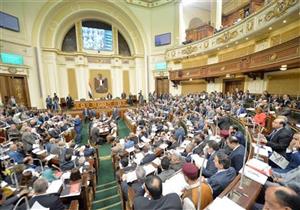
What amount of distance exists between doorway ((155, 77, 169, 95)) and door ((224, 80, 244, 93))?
7.17 meters

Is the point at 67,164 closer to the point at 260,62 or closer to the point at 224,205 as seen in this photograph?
the point at 224,205

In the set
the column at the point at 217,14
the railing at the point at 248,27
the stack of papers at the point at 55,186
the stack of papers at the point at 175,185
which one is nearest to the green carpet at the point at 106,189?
the stack of papers at the point at 55,186

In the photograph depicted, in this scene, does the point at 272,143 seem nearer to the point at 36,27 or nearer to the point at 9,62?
the point at 9,62

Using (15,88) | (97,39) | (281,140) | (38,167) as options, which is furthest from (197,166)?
(97,39)

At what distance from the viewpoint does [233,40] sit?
31.5 ft

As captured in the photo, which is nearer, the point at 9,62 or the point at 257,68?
the point at 257,68

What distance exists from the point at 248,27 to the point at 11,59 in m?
15.5

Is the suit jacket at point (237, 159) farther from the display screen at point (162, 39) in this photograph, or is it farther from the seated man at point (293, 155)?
the display screen at point (162, 39)

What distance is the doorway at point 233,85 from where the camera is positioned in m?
10.9

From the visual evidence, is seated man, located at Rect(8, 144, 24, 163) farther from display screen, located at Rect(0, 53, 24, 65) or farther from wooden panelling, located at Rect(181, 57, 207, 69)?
wooden panelling, located at Rect(181, 57, 207, 69)

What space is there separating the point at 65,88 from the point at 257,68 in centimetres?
1652

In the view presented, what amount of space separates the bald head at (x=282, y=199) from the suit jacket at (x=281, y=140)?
236cm

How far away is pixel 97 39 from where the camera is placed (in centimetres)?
1764

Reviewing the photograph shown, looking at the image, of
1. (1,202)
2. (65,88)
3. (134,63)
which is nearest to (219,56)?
(134,63)
